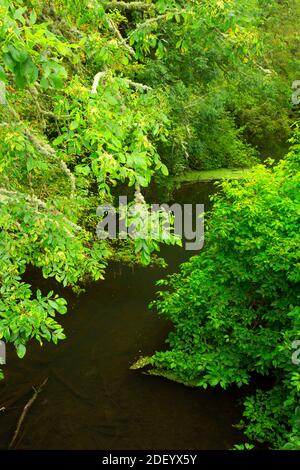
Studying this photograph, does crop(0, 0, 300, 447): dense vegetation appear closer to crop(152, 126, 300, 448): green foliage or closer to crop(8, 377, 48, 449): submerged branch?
crop(152, 126, 300, 448): green foliage

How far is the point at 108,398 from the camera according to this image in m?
7.10

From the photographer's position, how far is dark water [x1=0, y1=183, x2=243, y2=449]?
631cm

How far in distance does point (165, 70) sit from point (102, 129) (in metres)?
9.29

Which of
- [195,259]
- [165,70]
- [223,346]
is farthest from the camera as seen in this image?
[165,70]

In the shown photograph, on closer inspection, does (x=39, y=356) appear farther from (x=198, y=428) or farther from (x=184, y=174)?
(x=184, y=174)

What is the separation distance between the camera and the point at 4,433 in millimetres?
6418
